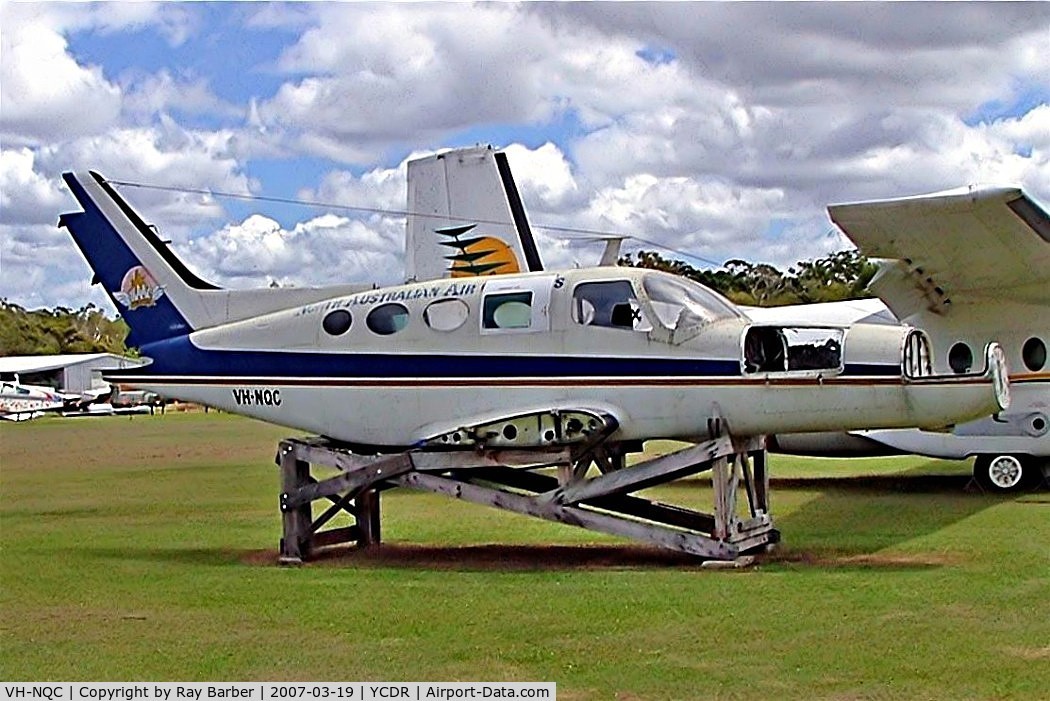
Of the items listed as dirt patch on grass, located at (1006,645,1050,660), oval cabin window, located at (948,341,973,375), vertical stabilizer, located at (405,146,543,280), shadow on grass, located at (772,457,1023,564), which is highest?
vertical stabilizer, located at (405,146,543,280)

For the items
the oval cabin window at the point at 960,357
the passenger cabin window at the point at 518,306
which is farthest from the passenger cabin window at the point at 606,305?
the oval cabin window at the point at 960,357

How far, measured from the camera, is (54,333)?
429ft

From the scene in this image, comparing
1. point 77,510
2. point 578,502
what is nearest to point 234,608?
point 578,502

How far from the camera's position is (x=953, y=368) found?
19547 mm

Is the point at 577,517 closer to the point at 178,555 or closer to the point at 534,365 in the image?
the point at 534,365

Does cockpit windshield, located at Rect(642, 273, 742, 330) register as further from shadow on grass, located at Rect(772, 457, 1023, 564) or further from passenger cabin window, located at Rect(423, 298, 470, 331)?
shadow on grass, located at Rect(772, 457, 1023, 564)

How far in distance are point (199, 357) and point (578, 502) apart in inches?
175

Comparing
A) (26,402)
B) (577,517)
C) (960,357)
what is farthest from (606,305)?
(26,402)

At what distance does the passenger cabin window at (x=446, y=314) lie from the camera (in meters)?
13.2

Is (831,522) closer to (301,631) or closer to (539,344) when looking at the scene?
(539,344)

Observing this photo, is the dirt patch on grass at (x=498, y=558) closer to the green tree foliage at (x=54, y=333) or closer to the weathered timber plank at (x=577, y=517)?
the weathered timber plank at (x=577, y=517)
